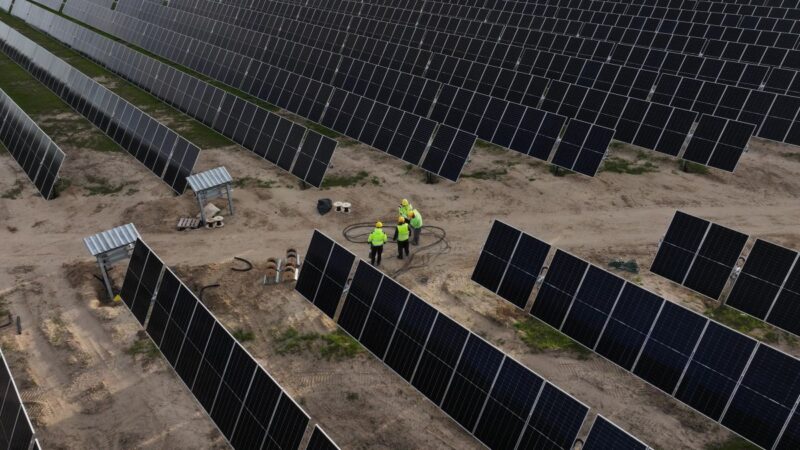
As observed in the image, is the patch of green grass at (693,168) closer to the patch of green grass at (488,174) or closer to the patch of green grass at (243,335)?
the patch of green grass at (488,174)

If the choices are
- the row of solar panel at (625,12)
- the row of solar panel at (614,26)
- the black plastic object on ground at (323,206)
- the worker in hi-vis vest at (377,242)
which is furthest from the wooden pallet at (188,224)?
the row of solar panel at (625,12)

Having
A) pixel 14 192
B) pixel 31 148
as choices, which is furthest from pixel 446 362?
pixel 31 148

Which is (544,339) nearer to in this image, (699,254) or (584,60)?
(699,254)

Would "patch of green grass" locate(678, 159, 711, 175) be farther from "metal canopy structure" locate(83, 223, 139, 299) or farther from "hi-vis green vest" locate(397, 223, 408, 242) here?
"metal canopy structure" locate(83, 223, 139, 299)

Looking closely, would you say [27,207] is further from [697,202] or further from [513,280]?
[697,202]

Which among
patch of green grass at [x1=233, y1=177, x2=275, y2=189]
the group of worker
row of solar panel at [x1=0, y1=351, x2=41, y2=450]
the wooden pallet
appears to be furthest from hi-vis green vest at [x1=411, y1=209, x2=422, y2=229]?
row of solar panel at [x1=0, y1=351, x2=41, y2=450]

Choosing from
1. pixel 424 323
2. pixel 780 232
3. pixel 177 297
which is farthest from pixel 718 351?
pixel 177 297
